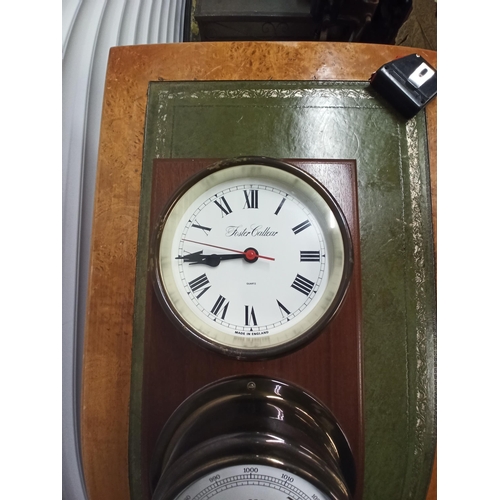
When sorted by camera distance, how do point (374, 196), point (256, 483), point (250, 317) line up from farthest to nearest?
point (374, 196) < point (250, 317) < point (256, 483)

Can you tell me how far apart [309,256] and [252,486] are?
41 cm

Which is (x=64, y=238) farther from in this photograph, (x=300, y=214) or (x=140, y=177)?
(x=300, y=214)

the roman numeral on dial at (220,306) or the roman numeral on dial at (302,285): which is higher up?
the roman numeral on dial at (302,285)

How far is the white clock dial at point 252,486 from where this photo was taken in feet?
2.02

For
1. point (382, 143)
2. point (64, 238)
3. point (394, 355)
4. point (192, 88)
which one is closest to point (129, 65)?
point (192, 88)

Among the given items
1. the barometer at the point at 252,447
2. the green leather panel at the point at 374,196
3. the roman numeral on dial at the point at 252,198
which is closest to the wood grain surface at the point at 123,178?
the green leather panel at the point at 374,196

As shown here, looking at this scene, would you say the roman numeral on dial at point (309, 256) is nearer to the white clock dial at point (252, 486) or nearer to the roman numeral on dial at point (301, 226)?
the roman numeral on dial at point (301, 226)

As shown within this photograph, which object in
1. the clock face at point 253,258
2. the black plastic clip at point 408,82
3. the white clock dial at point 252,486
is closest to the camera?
the white clock dial at point 252,486

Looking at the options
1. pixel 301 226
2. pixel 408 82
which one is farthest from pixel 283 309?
pixel 408 82

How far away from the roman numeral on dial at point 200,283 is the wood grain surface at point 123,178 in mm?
171

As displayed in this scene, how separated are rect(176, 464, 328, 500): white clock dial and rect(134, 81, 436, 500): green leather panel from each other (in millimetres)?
280

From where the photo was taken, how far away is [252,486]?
2.04 ft

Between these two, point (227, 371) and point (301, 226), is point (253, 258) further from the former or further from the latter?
point (227, 371)

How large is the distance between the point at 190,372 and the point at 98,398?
0.73ft
